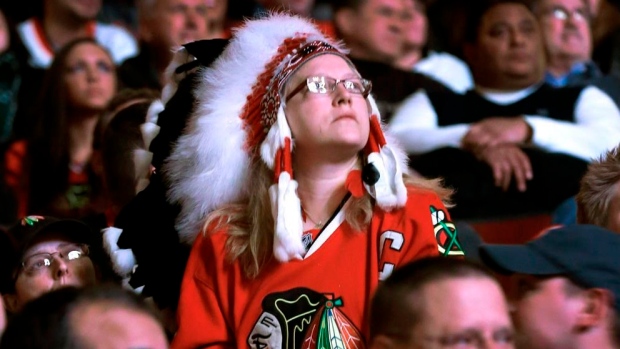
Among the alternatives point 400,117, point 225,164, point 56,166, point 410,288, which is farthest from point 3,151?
point 410,288

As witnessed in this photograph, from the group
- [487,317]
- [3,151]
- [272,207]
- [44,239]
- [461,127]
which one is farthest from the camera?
[3,151]

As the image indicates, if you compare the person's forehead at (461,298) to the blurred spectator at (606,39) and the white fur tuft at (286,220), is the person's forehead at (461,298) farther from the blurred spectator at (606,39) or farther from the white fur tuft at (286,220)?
the blurred spectator at (606,39)

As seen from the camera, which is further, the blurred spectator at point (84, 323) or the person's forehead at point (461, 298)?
the person's forehead at point (461, 298)

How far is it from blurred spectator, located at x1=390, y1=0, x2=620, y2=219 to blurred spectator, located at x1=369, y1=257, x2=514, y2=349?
76.9 inches

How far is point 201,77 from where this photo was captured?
11.3 feet

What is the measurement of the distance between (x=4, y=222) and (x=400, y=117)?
5.67 ft

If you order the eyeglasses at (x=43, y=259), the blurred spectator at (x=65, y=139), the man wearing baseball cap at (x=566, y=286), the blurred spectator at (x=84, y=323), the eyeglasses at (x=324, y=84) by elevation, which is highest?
the eyeglasses at (x=324, y=84)

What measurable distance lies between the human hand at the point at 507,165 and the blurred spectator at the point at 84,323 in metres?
2.46

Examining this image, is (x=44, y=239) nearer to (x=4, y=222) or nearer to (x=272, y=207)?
(x=272, y=207)

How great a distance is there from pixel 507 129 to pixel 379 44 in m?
1.11

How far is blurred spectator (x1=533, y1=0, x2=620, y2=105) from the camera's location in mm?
5555

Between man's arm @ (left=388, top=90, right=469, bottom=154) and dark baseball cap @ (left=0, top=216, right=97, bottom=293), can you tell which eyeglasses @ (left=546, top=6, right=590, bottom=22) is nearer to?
man's arm @ (left=388, top=90, right=469, bottom=154)

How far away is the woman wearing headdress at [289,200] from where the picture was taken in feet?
10.0

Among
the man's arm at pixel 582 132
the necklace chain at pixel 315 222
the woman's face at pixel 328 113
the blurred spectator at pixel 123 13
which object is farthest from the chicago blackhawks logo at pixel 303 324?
the blurred spectator at pixel 123 13
